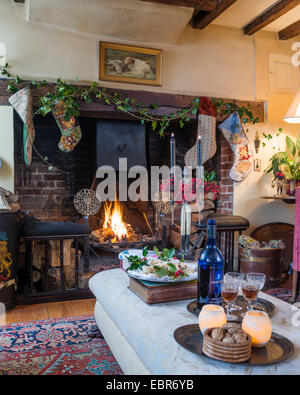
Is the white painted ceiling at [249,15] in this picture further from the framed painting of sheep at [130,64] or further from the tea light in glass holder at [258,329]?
the tea light in glass holder at [258,329]

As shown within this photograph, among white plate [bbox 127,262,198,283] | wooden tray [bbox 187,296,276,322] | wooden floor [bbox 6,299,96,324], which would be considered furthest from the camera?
wooden floor [bbox 6,299,96,324]

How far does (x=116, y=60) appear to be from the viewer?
3.58 metres

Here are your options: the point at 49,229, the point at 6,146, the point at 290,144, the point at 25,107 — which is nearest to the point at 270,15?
the point at 290,144

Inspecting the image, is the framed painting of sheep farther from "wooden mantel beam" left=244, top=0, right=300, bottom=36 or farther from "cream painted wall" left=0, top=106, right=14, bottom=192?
"wooden mantel beam" left=244, top=0, right=300, bottom=36

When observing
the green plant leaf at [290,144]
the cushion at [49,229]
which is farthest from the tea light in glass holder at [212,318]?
the green plant leaf at [290,144]

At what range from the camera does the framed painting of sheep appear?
11.6ft

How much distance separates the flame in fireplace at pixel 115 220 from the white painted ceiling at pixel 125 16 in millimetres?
1861

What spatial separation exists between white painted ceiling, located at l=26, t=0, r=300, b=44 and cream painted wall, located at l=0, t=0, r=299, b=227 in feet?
0.30

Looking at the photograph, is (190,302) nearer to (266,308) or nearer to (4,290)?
(266,308)

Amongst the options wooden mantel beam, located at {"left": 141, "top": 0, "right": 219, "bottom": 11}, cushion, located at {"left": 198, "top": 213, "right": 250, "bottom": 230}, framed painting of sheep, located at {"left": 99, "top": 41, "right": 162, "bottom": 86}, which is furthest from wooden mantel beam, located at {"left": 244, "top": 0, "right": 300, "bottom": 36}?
cushion, located at {"left": 198, "top": 213, "right": 250, "bottom": 230}

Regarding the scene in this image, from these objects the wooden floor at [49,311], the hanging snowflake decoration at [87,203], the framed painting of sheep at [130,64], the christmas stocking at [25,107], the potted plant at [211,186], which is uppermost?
the framed painting of sheep at [130,64]

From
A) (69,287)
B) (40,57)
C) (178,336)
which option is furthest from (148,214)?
(178,336)

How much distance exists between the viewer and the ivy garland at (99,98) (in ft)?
10.5
